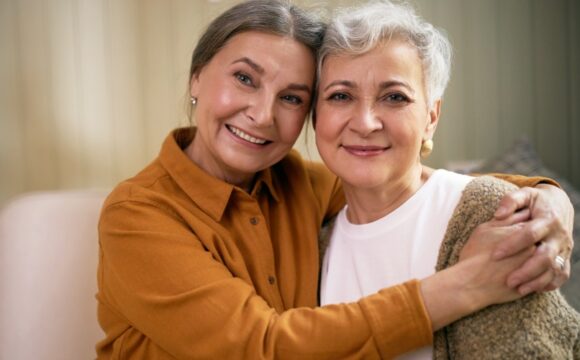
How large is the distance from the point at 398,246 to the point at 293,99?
1.53ft

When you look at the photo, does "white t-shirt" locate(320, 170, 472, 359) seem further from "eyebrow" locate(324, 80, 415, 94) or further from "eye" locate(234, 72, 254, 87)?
"eye" locate(234, 72, 254, 87)

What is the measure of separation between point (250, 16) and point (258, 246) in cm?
59

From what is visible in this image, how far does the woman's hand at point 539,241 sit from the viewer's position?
114cm

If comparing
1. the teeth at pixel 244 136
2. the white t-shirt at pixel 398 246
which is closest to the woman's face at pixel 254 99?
the teeth at pixel 244 136

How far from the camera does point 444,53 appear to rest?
145 centimetres

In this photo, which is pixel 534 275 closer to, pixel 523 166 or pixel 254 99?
pixel 254 99

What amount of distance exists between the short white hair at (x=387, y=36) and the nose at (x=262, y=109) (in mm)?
147

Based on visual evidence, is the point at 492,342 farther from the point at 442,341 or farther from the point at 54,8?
the point at 54,8

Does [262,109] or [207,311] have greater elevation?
[262,109]

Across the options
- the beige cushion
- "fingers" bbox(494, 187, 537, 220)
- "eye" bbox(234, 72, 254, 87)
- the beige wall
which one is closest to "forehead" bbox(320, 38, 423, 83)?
"eye" bbox(234, 72, 254, 87)

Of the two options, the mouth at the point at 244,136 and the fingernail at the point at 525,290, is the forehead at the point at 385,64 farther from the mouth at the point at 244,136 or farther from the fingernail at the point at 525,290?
the fingernail at the point at 525,290

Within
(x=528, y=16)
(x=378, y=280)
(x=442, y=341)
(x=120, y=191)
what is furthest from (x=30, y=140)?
(x=528, y=16)

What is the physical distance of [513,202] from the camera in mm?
1199

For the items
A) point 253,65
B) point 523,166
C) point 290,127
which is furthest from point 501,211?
point 523,166
